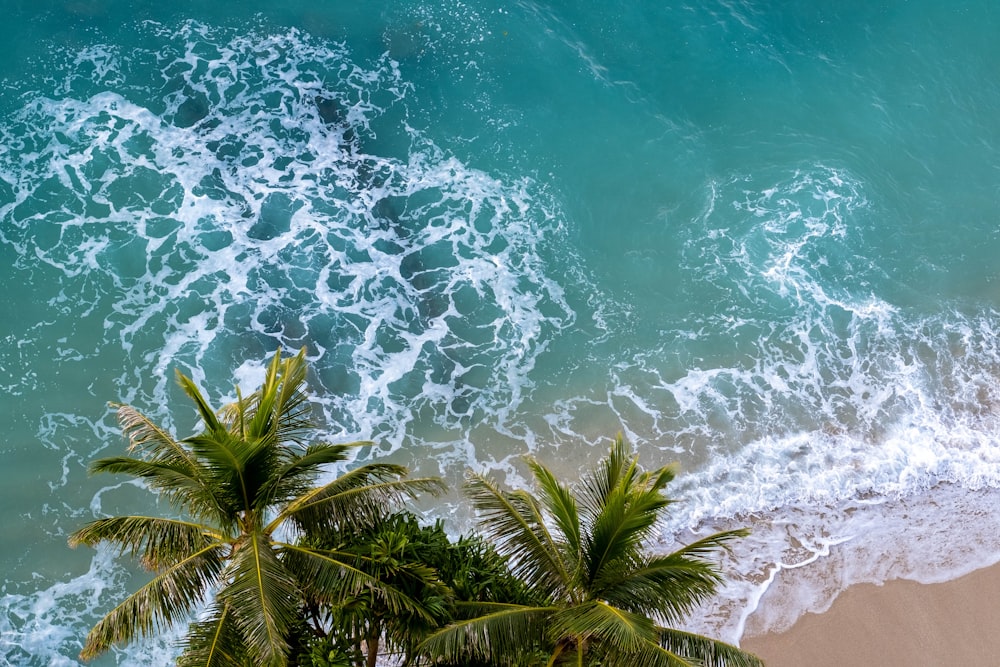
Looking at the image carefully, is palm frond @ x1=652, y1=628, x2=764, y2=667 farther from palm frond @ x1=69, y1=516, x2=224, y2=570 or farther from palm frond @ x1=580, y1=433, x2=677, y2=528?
palm frond @ x1=69, y1=516, x2=224, y2=570

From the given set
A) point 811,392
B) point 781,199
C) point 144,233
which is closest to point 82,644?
point 144,233

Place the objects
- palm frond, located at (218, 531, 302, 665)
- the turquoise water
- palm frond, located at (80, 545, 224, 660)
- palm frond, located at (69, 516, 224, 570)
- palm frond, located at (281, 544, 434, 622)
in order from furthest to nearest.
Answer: the turquoise water → palm frond, located at (69, 516, 224, 570) → palm frond, located at (281, 544, 434, 622) → palm frond, located at (80, 545, 224, 660) → palm frond, located at (218, 531, 302, 665)

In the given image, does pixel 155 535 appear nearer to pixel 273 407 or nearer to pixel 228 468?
pixel 228 468

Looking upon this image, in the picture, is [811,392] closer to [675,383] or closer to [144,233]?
[675,383]

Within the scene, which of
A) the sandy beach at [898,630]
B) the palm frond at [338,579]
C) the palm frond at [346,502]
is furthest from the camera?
the sandy beach at [898,630]

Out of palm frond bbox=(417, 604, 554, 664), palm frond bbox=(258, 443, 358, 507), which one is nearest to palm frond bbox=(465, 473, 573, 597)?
palm frond bbox=(417, 604, 554, 664)

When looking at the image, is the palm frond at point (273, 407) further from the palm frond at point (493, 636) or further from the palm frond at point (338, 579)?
the palm frond at point (493, 636)

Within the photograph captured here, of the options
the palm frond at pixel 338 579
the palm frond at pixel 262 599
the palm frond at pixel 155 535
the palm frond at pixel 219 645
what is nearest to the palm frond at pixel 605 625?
the palm frond at pixel 338 579
